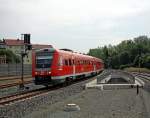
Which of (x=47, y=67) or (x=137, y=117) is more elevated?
(x=47, y=67)

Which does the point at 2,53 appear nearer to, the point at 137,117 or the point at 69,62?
the point at 69,62

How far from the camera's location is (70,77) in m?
35.5

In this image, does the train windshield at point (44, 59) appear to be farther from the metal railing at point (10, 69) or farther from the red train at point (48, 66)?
the metal railing at point (10, 69)

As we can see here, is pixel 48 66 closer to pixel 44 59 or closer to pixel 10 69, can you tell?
pixel 44 59

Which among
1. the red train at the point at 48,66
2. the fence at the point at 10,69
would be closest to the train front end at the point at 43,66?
the red train at the point at 48,66

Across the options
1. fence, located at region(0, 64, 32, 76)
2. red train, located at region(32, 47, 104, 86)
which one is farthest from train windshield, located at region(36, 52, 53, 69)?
fence, located at region(0, 64, 32, 76)

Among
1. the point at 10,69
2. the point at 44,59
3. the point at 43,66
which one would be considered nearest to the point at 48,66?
the point at 43,66

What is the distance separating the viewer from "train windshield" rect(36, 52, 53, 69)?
3006cm

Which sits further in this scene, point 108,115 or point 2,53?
point 2,53

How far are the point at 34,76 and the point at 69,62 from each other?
5401 millimetres

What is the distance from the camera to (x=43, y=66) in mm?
30047

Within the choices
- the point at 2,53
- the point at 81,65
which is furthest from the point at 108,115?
the point at 2,53

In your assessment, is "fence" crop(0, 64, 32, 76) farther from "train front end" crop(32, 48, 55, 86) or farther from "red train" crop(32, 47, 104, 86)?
"train front end" crop(32, 48, 55, 86)

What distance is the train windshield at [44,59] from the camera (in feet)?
98.6
